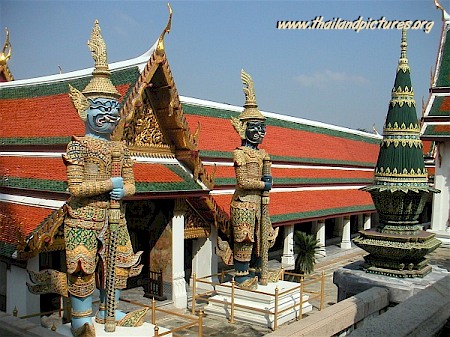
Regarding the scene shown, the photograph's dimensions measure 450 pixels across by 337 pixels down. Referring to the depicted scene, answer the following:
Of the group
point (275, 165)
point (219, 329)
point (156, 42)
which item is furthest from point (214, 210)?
point (275, 165)

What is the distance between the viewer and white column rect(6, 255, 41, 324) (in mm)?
10438

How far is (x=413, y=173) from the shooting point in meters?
7.75

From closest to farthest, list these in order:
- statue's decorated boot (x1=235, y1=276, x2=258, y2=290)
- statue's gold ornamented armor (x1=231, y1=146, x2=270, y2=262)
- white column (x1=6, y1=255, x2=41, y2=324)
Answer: white column (x1=6, y1=255, x2=41, y2=324), statue's gold ornamented armor (x1=231, y1=146, x2=270, y2=262), statue's decorated boot (x1=235, y1=276, x2=258, y2=290)

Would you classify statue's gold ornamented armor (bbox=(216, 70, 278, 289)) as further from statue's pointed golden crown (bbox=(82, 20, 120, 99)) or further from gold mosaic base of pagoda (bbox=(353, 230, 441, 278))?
statue's pointed golden crown (bbox=(82, 20, 120, 99))

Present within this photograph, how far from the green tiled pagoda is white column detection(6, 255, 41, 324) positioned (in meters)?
6.83

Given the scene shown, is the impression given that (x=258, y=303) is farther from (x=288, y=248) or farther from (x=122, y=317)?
(x=288, y=248)

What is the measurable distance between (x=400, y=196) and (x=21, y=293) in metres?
7.87

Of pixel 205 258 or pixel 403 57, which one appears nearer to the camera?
pixel 403 57

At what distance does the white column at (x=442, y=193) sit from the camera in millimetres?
23719

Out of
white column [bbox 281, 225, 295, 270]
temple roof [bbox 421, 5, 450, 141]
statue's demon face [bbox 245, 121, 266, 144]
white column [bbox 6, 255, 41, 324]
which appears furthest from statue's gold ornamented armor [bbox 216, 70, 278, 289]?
temple roof [bbox 421, 5, 450, 141]

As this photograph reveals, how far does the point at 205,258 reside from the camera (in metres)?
14.6

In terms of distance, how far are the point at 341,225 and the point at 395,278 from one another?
1832 cm

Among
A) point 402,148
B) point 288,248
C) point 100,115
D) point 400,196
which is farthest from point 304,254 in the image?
point 100,115

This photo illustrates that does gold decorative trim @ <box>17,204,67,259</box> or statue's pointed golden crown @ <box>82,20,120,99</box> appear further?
gold decorative trim @ <box>17,204,67,259</box>
